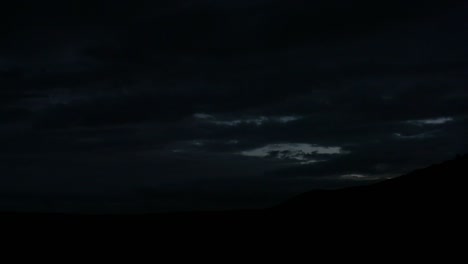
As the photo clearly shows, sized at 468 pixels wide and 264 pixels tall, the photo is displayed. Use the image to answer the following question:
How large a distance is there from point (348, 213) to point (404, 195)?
275 cm

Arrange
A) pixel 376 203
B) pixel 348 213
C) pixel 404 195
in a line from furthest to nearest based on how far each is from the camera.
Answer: pixel 404 195, pixel 376 203, pixel 348 213

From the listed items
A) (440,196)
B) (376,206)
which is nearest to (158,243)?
(376,206)

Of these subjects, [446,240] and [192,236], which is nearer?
[446,240]

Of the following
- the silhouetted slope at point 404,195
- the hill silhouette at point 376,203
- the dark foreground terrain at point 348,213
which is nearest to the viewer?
the dark foreground terrain at point 348,213

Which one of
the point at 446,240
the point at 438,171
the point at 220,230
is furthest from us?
the point at 438,171

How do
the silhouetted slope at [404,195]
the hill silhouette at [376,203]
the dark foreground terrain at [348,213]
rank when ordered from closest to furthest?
1. the dark foreground terrain at [348,213]
2. the hill silhouette at [376,203]
3. the silhouetted slope at [404,195]

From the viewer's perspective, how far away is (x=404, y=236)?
20656mm

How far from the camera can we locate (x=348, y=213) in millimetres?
23938

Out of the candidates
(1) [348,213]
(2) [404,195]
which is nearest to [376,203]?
(2) [404,195]

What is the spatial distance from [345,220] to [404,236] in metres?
3.00

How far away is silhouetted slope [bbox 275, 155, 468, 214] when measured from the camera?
75.8ft

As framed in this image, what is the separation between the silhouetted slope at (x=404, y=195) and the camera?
23.1 m

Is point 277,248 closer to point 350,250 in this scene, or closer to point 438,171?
point 350,250

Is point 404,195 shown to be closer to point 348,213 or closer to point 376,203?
point 376,203
